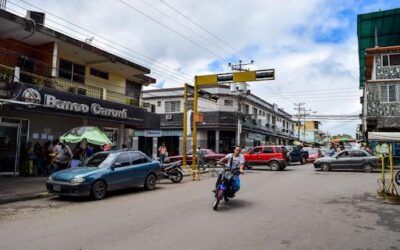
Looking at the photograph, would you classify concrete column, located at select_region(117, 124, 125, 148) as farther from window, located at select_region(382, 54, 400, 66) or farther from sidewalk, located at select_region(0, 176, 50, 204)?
window, located at select_region(382, 54, 400, 66)

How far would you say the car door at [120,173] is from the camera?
40.3ft

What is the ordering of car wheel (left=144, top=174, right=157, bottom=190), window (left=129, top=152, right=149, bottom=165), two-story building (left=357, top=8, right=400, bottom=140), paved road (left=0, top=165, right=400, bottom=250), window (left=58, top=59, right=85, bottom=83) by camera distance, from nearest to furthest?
paved road (left=0, top=165, right=400, bottom=250), window (left=129, top=152, right=149, bottom=165), car wheel (left=144, top=174, right=157, bottom=190), window (left=58, top=59, right=85, bottom=83), two-story building (left=357, top=8, right=400, bottom=140)

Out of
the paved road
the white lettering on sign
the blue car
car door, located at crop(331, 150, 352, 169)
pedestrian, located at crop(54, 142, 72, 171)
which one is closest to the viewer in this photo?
the paved road

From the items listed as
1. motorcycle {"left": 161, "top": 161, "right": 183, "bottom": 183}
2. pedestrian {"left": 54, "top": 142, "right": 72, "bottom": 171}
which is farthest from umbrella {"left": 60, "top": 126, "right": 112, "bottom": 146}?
motorcycle {"left": 161, "top": 161, "right": 183, "bottom": 183}

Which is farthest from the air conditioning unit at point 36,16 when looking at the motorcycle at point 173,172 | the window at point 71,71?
the motorcycle at point 173,172

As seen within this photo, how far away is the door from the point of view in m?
16.6

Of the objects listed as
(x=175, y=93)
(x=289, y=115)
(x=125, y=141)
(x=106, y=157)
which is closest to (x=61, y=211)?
(x=106, y=157)

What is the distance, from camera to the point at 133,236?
6.87 m

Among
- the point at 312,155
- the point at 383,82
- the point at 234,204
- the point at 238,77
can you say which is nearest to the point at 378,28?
the point at 383,82

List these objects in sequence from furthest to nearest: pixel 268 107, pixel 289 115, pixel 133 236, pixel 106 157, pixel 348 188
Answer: pixel 289 115 → pixel 268 107 → pixel 348 188 → pixel 106 157 → pixel 133 236

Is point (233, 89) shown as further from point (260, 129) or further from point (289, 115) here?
point (289, 115)

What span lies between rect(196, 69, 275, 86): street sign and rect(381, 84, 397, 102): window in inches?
641

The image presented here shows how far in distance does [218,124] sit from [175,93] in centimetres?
718

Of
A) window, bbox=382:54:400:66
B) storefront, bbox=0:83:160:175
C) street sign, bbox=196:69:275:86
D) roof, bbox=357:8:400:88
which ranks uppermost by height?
roof, bbox=357:8:400:88
